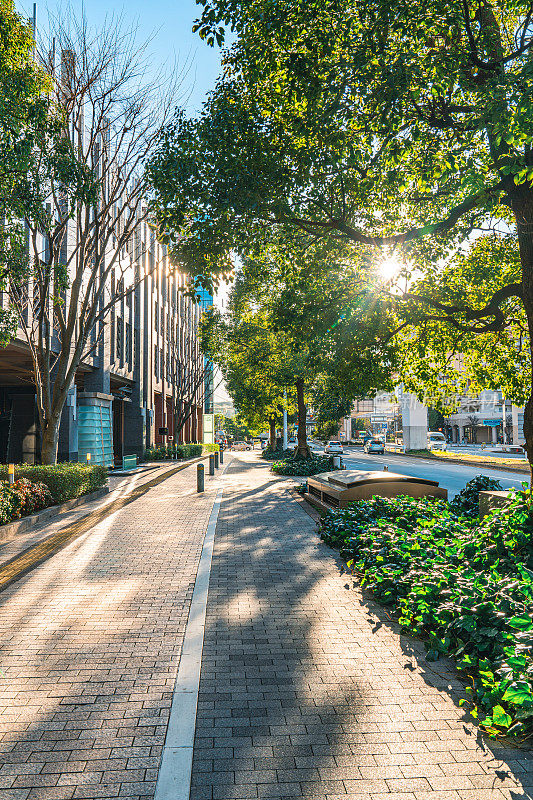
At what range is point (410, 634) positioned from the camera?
5.34 meters

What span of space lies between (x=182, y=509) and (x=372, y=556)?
24.1 feet

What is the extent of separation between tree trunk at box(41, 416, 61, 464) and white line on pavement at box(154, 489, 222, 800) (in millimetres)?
10027

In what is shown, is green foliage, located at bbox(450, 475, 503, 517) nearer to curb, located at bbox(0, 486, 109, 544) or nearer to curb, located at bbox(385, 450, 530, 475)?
curb, located at bbox(0, 486, 109, 544)

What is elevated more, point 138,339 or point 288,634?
point 138,339

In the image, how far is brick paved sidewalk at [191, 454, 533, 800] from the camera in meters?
3.06

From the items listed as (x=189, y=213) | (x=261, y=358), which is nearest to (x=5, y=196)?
(x=189, y=213)

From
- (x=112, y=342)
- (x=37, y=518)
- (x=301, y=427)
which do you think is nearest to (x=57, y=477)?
(x=37, y=518)

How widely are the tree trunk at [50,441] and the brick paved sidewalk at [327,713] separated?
9.92 metres

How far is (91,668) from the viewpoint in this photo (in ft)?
15.2

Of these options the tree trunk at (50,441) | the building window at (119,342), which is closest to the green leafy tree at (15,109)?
the tree trunk at (50,441)

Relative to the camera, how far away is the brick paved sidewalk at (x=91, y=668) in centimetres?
320

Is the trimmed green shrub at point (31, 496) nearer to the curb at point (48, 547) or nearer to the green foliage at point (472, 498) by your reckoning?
the curb at point (48, 547)

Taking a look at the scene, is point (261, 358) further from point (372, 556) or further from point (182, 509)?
point (372, 556)

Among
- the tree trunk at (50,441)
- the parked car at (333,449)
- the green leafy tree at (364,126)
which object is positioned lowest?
the parked car at (333,449)
